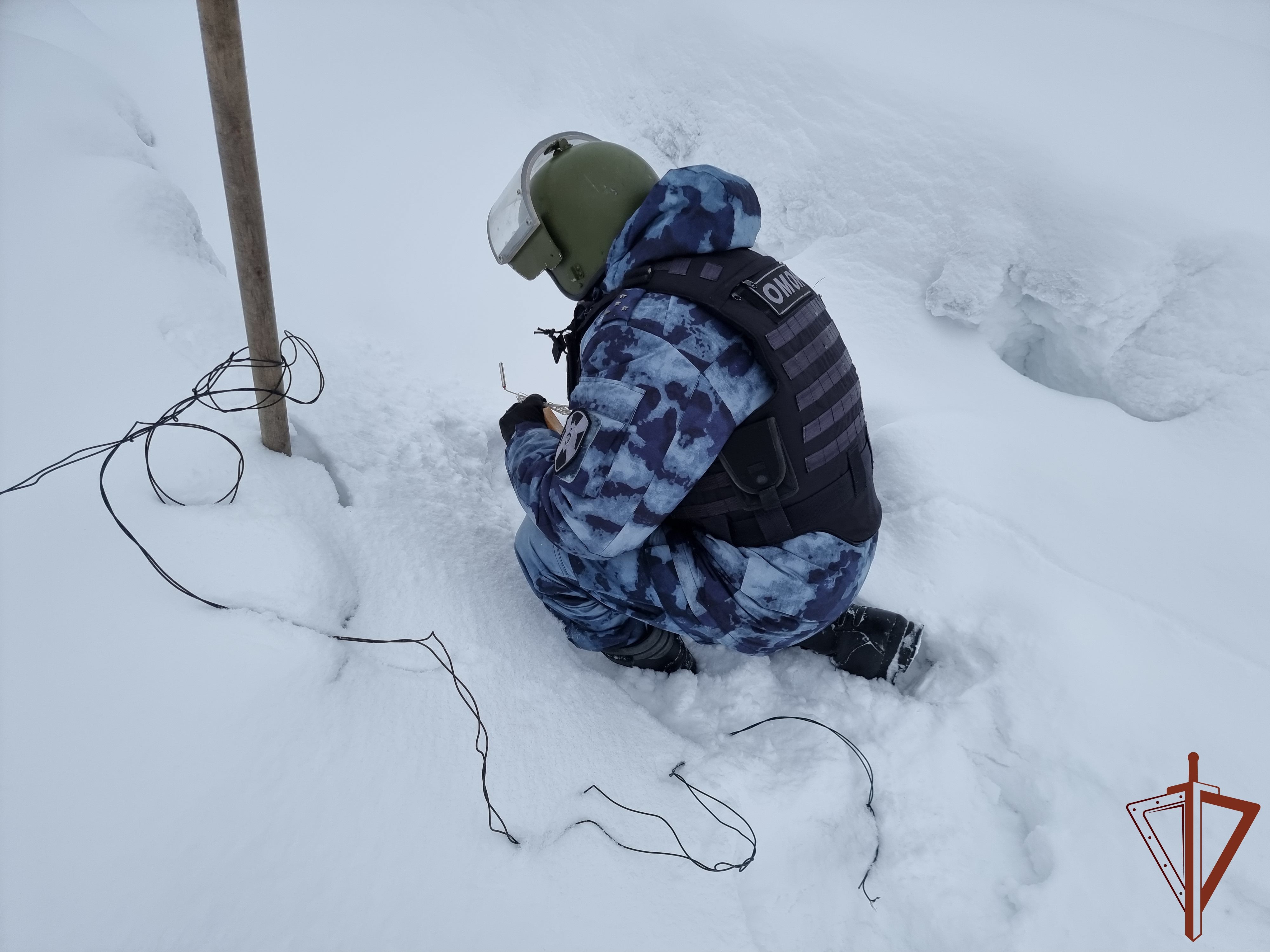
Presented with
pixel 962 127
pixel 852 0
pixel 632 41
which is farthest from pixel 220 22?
pixel 852 0

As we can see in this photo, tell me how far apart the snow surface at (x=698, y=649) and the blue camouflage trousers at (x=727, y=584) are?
258 millimetres

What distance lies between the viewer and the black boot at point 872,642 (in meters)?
1.79

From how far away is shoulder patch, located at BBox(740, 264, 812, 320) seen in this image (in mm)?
1315

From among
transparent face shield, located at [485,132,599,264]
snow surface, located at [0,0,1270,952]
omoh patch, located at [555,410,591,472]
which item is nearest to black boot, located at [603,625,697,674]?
snow surface, located at [0,0,1270,952]

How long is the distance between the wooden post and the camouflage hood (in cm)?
73

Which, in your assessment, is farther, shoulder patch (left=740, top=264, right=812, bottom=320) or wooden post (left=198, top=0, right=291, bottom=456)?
shoulder patch (left=740, top=264, right=812, bottom=320)

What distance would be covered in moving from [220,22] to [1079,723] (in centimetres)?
227

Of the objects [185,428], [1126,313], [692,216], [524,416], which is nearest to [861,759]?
[524,416]

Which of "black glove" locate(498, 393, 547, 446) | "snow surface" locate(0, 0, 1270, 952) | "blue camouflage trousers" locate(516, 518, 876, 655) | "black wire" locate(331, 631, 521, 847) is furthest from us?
"black glove" locate(498, 393, 547, 446)

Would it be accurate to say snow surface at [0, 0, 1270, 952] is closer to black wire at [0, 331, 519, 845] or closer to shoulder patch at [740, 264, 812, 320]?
black wire at [0, 331, 519, 845]

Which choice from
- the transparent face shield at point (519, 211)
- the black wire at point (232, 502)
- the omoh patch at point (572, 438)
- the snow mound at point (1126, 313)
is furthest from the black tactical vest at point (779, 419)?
the snow mound at point (1126, 313)

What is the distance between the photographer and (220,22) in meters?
1.10

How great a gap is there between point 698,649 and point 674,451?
0.87 metres

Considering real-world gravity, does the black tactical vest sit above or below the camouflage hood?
below
